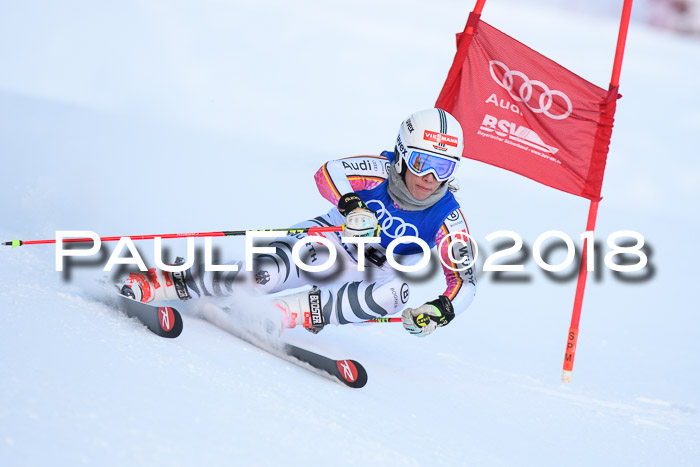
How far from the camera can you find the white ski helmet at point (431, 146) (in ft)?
11.7

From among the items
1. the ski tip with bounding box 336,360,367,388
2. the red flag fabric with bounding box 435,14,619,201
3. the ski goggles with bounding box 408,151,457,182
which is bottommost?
the ski tip with bounding box 336,360,367,388

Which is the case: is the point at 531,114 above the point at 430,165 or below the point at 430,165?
above

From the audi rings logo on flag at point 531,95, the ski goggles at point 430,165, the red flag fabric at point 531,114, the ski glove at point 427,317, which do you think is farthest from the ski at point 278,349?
the audi rings logo on flag at point 531,95

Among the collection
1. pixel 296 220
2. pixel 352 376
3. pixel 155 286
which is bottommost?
pixel 352 376

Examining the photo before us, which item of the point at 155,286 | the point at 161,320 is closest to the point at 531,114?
the point at 155,286

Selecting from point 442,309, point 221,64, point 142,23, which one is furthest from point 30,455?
point 142,23

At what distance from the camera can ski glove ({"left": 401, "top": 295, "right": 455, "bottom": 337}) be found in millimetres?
3484

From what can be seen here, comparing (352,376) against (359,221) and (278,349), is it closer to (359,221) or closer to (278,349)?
(278,349)

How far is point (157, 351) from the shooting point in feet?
8.81

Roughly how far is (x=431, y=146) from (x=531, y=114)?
146cm

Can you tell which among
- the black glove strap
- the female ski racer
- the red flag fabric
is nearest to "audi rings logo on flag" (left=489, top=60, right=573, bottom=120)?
the red flag fabric

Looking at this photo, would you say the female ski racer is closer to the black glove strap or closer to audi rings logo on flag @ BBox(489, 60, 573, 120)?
the black glove strap

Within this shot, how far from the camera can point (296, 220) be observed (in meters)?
7.04

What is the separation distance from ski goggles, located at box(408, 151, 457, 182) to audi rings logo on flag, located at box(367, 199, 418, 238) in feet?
0.95
